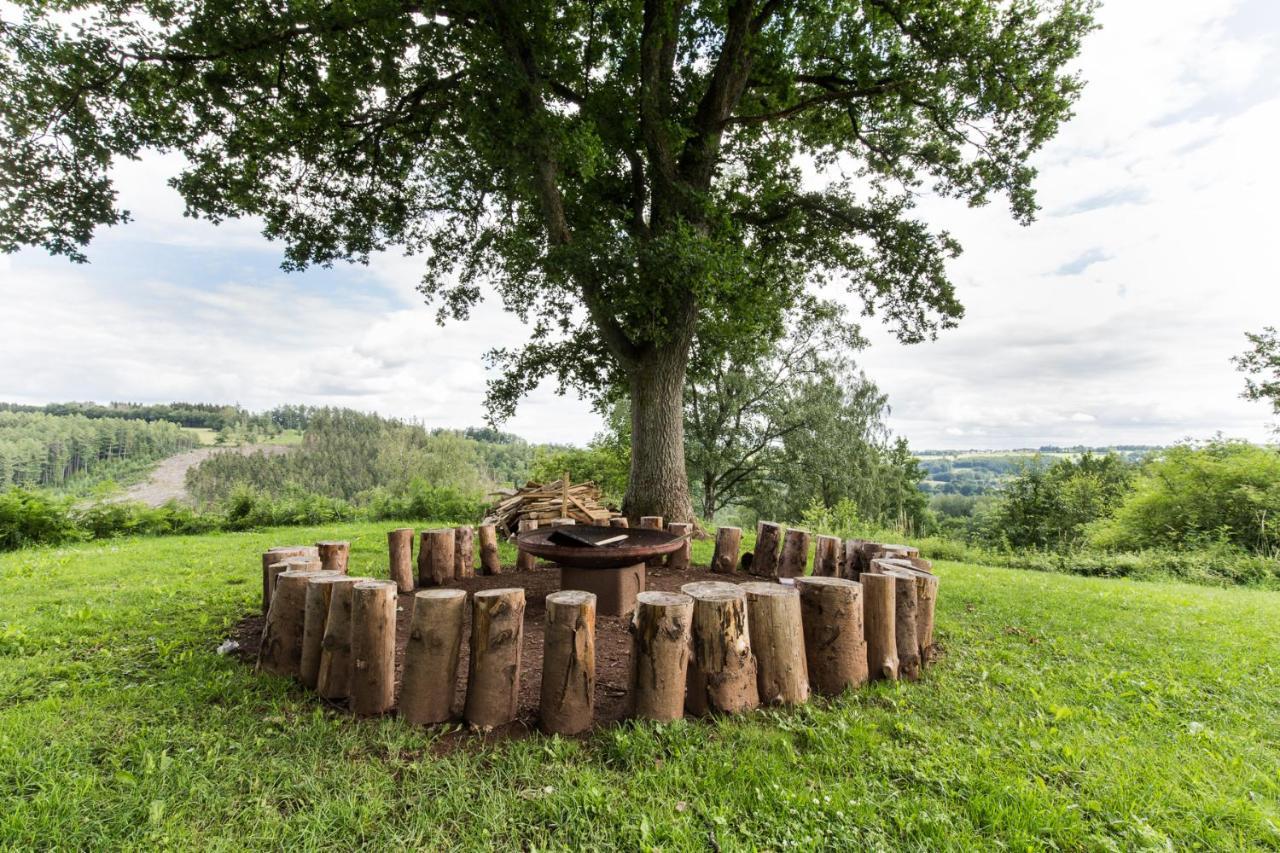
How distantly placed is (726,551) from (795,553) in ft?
3.01

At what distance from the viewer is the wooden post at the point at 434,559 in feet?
18.1

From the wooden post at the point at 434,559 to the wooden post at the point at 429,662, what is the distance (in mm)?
2964

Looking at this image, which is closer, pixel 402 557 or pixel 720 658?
pixel 720 658

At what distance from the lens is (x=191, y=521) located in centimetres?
1018

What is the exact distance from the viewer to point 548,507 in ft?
29.3

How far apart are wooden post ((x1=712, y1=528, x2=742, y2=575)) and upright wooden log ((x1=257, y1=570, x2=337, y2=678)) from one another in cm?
419

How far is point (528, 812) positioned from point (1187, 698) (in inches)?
158

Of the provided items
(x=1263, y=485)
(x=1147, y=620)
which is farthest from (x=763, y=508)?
(x=1147, y=620)

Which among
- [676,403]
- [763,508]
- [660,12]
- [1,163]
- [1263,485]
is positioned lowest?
[763,508]

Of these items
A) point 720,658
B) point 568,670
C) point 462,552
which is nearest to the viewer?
point 568,670

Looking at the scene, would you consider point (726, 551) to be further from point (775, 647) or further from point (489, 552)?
point (775, 647)

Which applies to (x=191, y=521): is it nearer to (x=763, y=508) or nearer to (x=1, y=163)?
(x=1, y=163)

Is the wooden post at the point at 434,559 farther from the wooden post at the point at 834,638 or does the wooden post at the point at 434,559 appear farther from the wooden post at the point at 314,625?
the wooden post at the point at 834,638

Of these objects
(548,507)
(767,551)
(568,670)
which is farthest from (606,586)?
(548,507)
